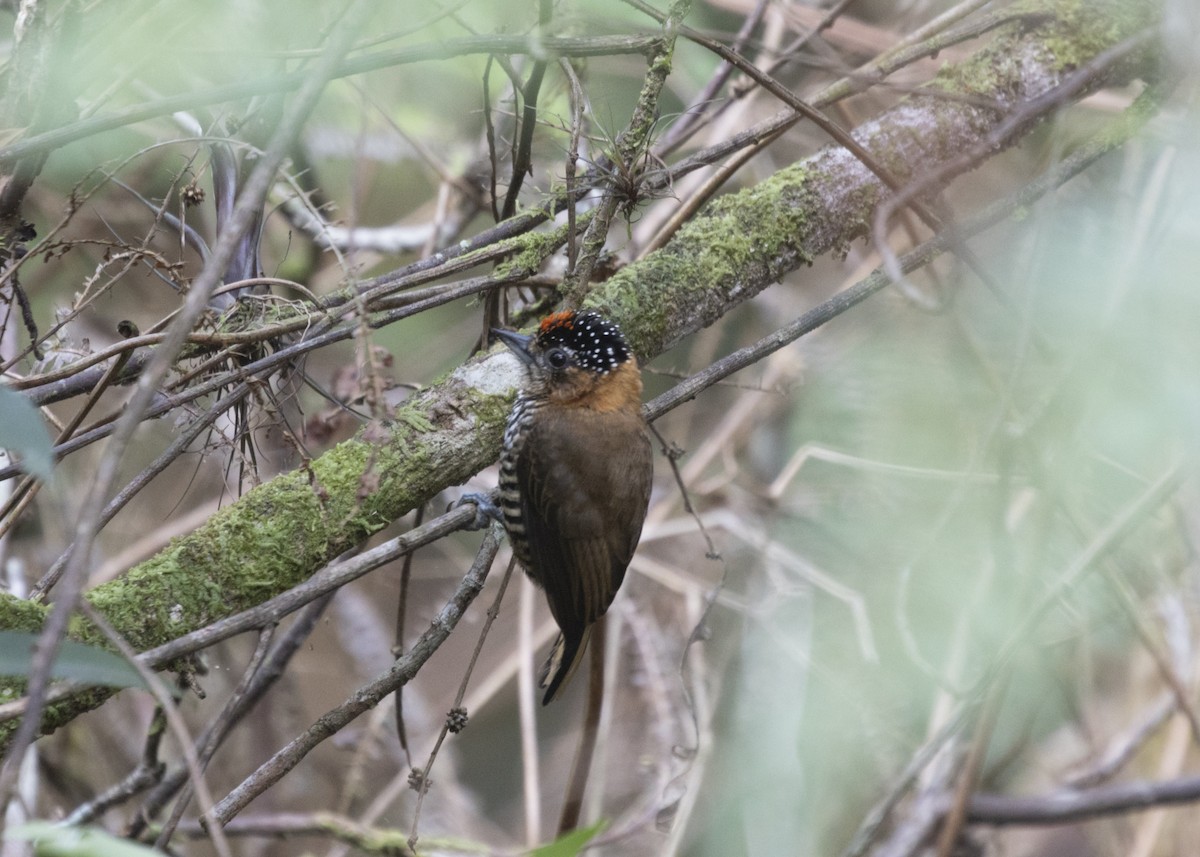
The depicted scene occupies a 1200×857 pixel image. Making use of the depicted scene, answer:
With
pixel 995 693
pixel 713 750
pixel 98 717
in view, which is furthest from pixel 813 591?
pixel 98 717

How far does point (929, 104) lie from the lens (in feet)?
10.5

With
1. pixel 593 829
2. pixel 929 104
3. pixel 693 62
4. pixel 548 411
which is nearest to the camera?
pixel 593 829

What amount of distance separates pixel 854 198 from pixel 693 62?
1664 mm

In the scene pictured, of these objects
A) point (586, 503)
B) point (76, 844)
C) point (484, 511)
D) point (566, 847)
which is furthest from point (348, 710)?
point (586, 503)

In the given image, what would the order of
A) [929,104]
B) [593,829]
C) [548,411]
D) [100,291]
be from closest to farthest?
[593,829] → [100,291] → [548,411] → [929,104]

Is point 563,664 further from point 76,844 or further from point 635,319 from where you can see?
point 76,844

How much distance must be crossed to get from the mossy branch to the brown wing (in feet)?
0.94

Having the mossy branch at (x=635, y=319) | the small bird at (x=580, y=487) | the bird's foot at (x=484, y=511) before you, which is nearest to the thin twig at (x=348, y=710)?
the mossy branch at (x=635, y=319)

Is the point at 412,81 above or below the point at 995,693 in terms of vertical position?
above

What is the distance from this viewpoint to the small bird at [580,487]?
2828 mm

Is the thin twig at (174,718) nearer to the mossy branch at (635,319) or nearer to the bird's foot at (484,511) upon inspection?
the mossy branch at (635,319)

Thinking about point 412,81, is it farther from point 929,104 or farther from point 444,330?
point 929,104

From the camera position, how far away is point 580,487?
291 centimetres

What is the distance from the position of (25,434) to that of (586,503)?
172 cm
